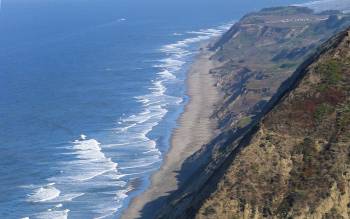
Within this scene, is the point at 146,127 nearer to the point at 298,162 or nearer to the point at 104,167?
the point at 104,167

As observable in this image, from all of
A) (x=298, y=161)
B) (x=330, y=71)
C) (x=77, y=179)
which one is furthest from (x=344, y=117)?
(x=77, y=179)

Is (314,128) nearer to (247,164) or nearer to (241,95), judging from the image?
(247,164)

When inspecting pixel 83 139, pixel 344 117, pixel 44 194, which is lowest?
pixel 83 139

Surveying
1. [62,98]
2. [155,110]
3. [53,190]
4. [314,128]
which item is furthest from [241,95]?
[314,128]

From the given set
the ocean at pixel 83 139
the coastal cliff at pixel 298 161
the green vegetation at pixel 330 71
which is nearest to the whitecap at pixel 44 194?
the ocean at pixel 83 139

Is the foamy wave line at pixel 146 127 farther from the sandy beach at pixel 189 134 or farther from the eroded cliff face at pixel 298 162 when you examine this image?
the eroded cliff face at pixel 298 162

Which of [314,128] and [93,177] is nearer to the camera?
[314,128]
